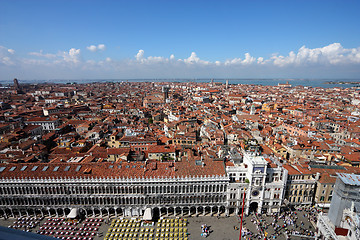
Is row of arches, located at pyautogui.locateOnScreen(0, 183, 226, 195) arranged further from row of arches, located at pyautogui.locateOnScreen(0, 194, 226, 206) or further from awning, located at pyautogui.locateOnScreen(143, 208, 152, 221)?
awning, located at pyautogui.locateOnScreen(143, 208, 152, 221)

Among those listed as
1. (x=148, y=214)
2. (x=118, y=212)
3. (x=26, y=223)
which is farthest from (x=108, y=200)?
(x=26, y=223)

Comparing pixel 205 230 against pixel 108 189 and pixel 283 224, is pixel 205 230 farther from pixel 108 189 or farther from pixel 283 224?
pixel 108 189

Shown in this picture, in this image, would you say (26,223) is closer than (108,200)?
Yes

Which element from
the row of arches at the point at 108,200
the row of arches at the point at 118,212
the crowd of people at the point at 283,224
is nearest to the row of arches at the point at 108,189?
the row of arches at the point at 108,200

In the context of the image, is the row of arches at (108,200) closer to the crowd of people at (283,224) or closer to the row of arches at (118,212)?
the row of arches at (118,212)

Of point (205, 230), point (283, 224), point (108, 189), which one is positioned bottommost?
point (283, 224)

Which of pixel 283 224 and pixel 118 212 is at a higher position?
pixel 118 212

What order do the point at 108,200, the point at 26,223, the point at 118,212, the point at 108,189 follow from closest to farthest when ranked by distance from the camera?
the point at 26,223
the point at 108,189
the point at 108,200
the point at 118,212

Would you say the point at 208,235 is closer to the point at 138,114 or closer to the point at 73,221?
the point at 73,221

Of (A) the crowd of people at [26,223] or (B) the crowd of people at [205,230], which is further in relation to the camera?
(A) the crowd of people at [26,223]

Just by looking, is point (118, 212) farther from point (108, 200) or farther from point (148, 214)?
point (148, 214)

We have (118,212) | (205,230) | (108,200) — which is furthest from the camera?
(118,212)
